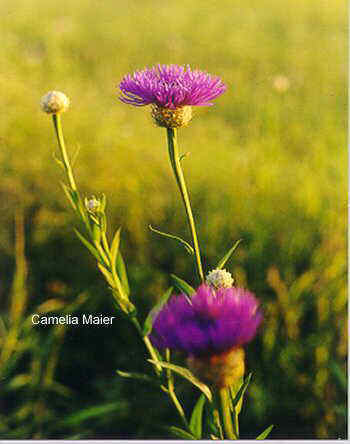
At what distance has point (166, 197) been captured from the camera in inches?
55.1

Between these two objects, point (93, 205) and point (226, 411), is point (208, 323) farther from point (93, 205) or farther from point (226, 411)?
point (93, 205)

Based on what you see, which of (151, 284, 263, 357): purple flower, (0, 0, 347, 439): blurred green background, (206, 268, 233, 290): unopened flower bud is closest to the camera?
(151, 284, 263, 357): purple flower

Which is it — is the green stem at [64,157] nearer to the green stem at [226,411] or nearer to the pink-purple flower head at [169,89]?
the pink-purple flower head at [169,89]

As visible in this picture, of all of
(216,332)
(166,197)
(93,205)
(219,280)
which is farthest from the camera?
(166,197)

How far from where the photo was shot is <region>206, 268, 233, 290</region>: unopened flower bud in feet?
1.88

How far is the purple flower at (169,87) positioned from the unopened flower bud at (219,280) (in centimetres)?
20

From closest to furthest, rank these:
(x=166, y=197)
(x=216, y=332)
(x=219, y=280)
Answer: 1. (x=216, y=332)
2. (x=219, y=280)
3. (x=166, y=197)

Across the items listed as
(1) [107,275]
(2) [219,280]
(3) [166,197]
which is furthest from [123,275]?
(3) [166,197]

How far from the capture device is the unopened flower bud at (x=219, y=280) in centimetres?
57

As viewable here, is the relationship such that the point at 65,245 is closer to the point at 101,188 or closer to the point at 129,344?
the point at 101,188

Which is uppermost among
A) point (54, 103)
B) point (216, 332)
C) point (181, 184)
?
point (54, 103)

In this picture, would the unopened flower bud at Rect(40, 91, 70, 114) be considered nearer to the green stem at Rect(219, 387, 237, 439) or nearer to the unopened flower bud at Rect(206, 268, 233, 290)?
the unopened flower bud at Rect(206, 268, 233, 290)

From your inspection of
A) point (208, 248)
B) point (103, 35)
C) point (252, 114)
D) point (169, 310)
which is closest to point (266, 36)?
point (252, 114)

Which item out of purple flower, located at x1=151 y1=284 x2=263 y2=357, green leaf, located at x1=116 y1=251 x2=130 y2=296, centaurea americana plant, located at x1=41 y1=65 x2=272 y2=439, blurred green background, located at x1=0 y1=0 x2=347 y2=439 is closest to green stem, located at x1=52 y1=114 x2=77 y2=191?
centaurea americana plant, located at x1=41 y1=65 x2=272 y2=439
